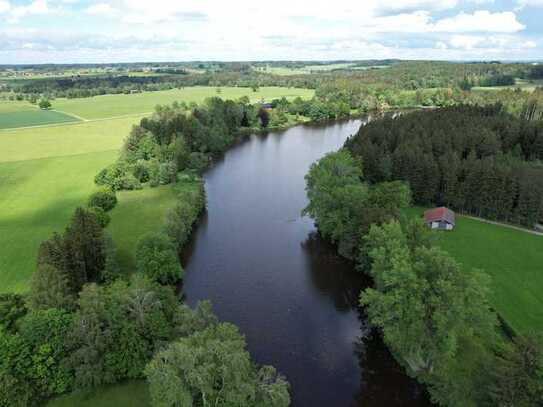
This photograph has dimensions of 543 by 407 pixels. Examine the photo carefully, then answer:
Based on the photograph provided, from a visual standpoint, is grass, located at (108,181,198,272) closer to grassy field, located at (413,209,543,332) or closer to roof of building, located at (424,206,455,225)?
roof of building, located at (424,206,455,225)

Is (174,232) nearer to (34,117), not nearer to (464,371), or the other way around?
(464,371)

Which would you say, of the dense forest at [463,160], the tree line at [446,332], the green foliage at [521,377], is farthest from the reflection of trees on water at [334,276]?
the dense forest at [463,160]

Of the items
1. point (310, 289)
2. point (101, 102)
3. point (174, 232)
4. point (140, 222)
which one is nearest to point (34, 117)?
point (101, 102)

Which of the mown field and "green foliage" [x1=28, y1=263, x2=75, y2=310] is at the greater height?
"green foliage" [x1=28, y1=263, x2=75, y2=310]

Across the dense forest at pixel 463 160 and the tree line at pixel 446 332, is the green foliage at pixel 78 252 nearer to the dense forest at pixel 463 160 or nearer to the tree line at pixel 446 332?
the tree line at pixel 446 332

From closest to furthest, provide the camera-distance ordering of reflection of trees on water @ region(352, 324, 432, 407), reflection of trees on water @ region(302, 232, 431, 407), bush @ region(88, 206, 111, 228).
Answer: reflection of trees on water @ region(352, 324, 432, 407)
reflection of trees on water @ region(302, 232, 431, 407)
bush @ region(88, 206, 111, 228)

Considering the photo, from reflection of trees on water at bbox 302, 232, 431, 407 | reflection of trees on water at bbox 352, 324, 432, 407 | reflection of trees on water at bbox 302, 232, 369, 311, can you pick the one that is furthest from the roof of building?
reflection of trees on water at bbox 352, 324, 432, 407

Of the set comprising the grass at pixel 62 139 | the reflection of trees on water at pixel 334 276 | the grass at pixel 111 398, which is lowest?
the reflection of trees on water at pixel 334 276
